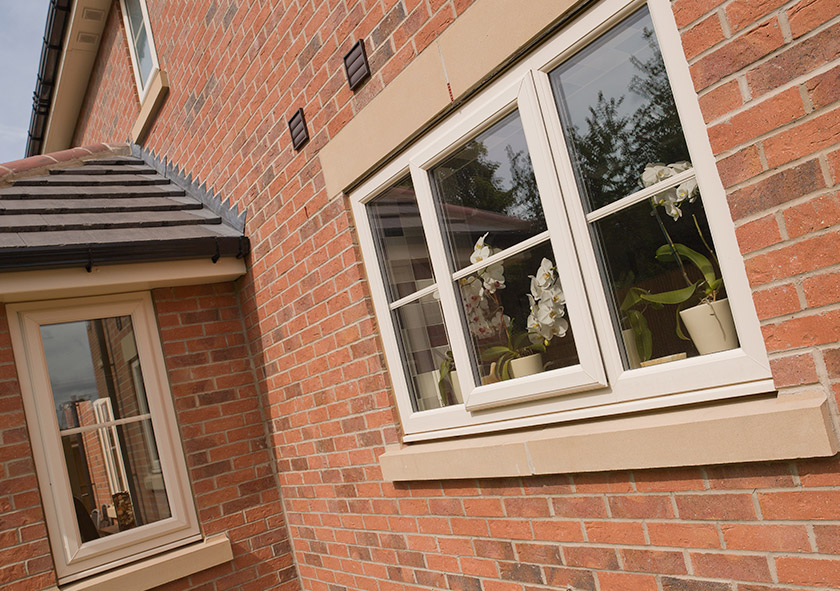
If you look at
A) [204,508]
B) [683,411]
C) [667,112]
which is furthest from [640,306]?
→ [204,508]

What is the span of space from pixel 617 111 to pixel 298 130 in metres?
2.23

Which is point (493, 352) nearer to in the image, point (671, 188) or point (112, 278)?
point (671, 188)

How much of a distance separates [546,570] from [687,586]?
67 centimetres

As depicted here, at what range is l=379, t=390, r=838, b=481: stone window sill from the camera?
1.88m

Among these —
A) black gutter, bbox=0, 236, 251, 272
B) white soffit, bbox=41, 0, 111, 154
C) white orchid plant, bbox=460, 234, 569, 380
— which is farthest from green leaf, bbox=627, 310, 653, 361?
white soffit, bbox=41, 0, 111, 154

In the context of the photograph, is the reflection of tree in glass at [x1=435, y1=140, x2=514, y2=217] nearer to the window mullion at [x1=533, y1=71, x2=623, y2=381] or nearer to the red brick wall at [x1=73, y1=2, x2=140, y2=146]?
the window mullion at [x1=533, y1=71, x2=623, y2=381]

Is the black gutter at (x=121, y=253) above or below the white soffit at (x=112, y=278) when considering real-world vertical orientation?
above

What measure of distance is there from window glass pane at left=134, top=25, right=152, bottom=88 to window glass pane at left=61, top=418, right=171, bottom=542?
3461 mm

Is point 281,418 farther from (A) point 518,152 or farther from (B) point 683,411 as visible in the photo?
(B) point 683,411

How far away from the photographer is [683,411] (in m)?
2.27

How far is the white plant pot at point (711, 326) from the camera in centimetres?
218

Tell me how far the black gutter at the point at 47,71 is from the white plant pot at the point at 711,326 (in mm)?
7063

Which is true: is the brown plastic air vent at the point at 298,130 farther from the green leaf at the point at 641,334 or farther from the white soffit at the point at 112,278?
the green leaf at the point at 641,334

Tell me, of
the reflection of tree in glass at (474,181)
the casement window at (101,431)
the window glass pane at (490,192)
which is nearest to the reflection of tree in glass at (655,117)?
the window glass pane at (490,192)
